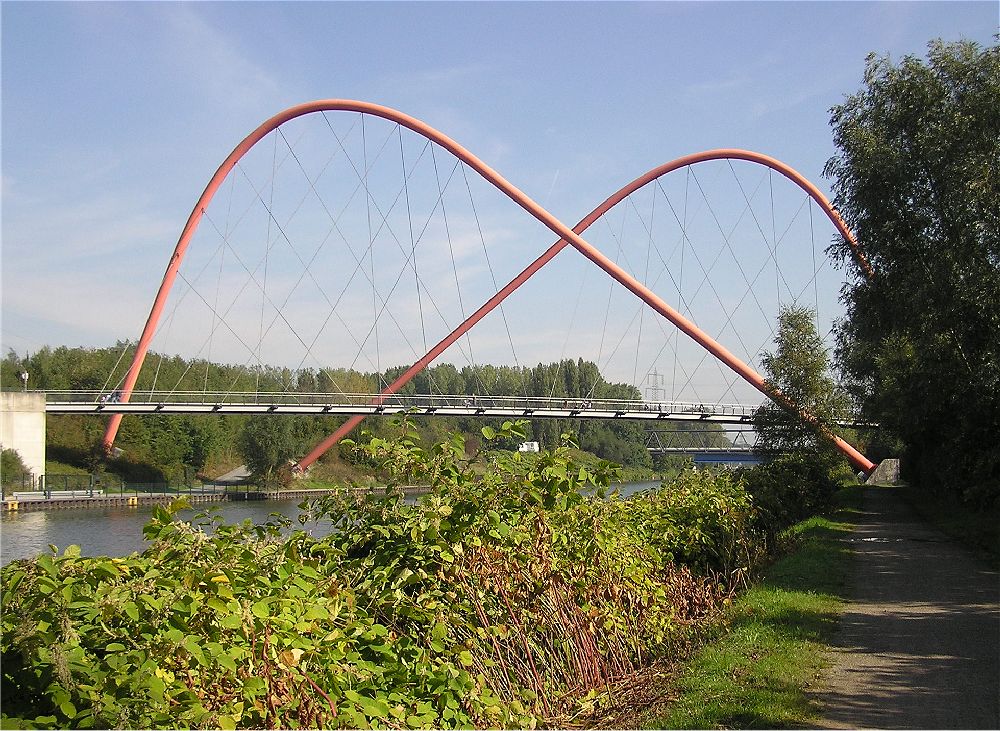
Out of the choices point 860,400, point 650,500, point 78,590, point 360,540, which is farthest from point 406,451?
point 860,400

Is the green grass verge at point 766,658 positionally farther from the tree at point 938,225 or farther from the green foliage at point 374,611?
the tree at point 938,225

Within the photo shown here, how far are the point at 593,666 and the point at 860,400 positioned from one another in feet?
119

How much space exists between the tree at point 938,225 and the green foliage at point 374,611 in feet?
40.4

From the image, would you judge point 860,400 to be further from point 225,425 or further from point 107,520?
point 225,425

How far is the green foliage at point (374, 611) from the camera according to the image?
409 cm

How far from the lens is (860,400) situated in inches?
1601

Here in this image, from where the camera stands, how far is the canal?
21.8 metres

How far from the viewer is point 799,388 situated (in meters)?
37.4

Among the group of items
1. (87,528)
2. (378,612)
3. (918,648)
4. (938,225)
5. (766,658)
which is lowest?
(87,528)

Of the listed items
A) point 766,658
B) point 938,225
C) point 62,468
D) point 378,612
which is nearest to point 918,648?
point 766,658

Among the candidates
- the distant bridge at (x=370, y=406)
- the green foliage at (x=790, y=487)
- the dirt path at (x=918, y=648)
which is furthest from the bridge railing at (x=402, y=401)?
the dirt path at (x=918, y=648)

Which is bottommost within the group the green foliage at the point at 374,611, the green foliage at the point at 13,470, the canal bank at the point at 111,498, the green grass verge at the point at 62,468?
the canal bank at the point at 111,498

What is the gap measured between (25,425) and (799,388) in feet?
111

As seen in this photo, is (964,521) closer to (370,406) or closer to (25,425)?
(370,406)
